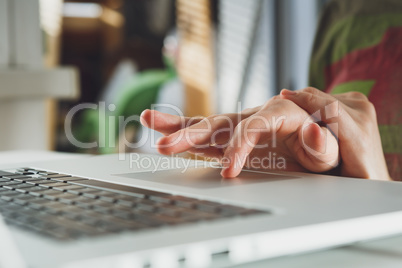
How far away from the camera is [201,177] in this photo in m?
0.47

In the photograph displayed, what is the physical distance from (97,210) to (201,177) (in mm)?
193

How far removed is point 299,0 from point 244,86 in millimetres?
812

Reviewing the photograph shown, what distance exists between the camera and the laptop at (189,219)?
0.23m

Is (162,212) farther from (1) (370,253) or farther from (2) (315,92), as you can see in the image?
(2) (315,92)

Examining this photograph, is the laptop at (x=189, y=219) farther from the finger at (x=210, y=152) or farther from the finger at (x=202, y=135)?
the finger at (x=210, y=152)

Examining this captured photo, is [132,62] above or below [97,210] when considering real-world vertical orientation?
above

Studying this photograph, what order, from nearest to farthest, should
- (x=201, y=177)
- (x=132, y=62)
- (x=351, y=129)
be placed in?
(x=201, y=177)
(x=351, y=129)
(x=132, y=62)

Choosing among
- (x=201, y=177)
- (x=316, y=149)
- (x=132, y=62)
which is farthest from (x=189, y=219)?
(x=132, y=62)

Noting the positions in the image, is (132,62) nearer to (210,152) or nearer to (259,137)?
(210,152)

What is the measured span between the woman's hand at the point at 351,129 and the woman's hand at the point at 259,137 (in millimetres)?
15

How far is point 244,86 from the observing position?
105 inches

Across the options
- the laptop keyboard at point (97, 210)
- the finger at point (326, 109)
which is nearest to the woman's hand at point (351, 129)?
the finger at point (326, 109)

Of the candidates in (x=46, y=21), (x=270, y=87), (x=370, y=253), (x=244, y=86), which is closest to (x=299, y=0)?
(x=270, y=87)

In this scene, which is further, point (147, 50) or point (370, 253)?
point (147, 50)
